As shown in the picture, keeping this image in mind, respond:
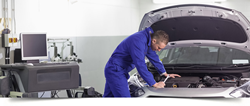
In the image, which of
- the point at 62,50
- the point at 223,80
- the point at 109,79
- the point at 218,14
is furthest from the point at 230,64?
the point at 62,50

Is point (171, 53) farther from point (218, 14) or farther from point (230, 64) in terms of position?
point (218, 14)

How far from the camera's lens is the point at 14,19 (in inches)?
88.0

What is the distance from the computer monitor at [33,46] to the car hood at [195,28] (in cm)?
110

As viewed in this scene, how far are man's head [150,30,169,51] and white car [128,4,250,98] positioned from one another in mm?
134

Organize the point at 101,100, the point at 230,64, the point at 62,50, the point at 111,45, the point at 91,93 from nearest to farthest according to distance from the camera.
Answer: the point at 101,100 → the point at 91,93 → the point at 230,64 → the point at 62,50 → the point at 111,45

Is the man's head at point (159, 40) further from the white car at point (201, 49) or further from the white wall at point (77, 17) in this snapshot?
the white wall at point (77, 17)

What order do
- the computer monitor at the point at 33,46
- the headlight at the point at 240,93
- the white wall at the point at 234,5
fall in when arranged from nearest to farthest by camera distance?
1. the headlight at the point at 240,93
2. the computer monitor at the point at 33,46
3. the white wall at the point at 234,5

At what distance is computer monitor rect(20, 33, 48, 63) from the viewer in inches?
82.4

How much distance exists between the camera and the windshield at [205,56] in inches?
73.9

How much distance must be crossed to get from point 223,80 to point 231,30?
1.15ft

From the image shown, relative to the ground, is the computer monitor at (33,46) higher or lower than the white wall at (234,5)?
lower

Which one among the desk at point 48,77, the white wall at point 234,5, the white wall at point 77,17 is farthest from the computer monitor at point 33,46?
the desk at point 48,77

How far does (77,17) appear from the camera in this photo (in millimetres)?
3170

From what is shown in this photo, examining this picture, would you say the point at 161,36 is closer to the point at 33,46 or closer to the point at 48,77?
the point at 48,77
